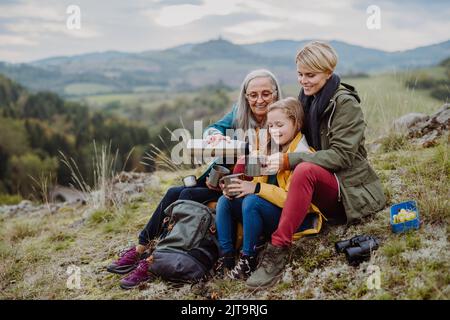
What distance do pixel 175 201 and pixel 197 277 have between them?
0.72 metres

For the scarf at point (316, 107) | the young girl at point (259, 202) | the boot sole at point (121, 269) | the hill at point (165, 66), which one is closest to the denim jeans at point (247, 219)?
the young girl at point (259, 202)

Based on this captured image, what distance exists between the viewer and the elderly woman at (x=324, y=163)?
3260 millimetres

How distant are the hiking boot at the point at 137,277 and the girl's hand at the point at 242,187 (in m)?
1.03

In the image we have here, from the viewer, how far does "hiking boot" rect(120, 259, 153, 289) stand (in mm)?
3779

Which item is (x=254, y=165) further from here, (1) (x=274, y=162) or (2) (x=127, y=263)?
(2) (x=127, y=263)

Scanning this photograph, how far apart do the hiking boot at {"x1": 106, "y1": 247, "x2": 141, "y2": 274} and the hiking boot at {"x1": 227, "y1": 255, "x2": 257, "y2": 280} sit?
1033mm

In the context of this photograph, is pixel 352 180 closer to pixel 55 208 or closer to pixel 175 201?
pixel 175 201

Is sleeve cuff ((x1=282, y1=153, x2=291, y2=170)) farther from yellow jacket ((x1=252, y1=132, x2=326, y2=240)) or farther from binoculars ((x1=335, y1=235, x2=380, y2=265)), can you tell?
binoculars ((x1=335, y1=235, x2=380, y2=265))

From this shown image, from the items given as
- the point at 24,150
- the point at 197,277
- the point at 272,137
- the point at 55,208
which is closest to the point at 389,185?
the point at 272,137

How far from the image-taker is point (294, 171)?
10.8 feet

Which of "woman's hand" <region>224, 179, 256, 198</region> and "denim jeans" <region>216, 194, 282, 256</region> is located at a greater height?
"woman's hand" <region>224, 179, 256, 198</region>

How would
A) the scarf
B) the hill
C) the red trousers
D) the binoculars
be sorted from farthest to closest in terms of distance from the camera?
1. the hill
2. the scarf
3. the binoculars
4. the red trousers

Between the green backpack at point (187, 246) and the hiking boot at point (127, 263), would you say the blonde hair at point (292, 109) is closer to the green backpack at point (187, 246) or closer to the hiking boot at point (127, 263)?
the green backpack at point (187, 246)

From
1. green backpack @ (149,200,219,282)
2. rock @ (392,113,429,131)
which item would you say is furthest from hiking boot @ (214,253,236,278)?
rock @ (392,113,429,131)
